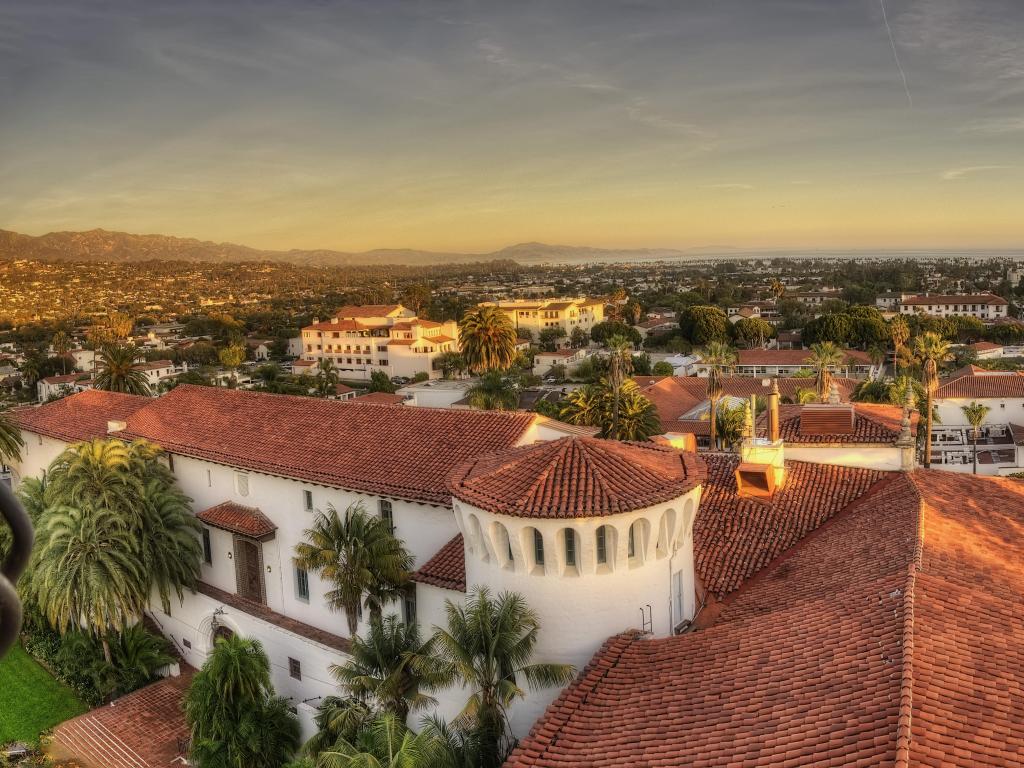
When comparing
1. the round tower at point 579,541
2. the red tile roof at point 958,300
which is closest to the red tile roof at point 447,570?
the round tower at point 579,541

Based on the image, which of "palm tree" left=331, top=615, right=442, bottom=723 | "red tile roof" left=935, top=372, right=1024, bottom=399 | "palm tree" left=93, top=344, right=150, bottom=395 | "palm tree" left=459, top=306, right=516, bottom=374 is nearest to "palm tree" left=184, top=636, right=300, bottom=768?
"palm tree" left=331, top=615, right=442, bottom=723

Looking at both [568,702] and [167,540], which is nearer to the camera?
[568,702]

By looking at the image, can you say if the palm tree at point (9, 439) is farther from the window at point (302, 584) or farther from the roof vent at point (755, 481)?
the roof vent at point (755, 481)

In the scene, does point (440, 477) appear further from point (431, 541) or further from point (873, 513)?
point (873, 513)

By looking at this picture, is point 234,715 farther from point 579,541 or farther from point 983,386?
point 983,386

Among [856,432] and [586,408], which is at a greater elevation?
[856,432]

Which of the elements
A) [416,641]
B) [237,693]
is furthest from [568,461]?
[237,693]

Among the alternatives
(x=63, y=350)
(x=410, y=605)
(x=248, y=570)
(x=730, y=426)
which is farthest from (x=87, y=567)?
(x=63, y=350)
